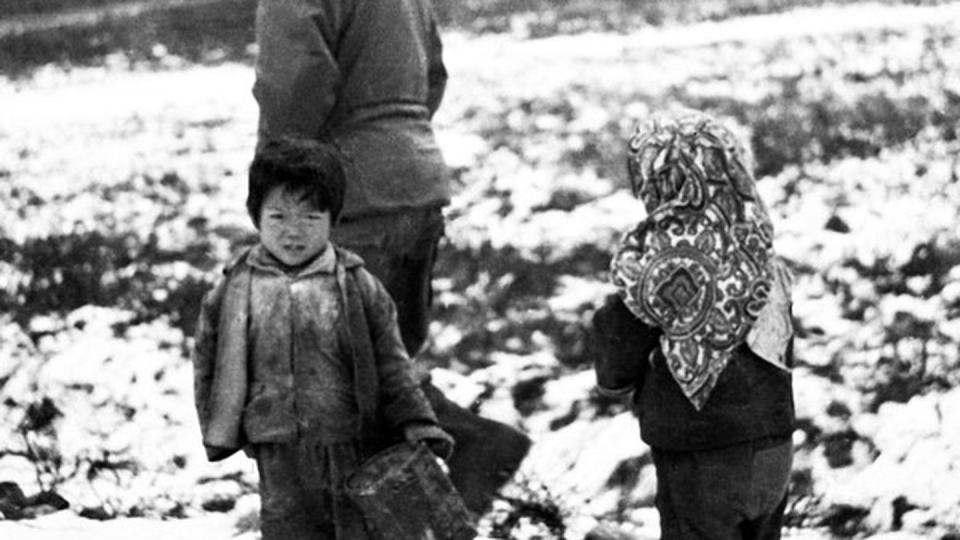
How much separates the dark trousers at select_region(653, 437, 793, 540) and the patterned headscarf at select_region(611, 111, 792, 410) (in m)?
0.16

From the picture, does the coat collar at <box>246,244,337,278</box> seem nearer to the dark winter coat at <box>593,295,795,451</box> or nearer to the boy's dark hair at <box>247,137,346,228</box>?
the boy's dark hair at <box>247,137,346,228</box>

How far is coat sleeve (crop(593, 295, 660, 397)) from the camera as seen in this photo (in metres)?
4.67

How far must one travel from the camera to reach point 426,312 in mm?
6469

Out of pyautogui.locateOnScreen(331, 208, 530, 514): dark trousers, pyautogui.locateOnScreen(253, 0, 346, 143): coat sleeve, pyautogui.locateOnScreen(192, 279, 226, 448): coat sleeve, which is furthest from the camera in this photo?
pyautogui.locateOnScreen(331, 208, 530, 514): dark trousers

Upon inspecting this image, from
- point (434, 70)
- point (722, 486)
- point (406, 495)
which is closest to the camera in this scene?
point (406, 495)

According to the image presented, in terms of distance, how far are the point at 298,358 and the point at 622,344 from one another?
74cm

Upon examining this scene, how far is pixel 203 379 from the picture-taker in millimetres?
4672

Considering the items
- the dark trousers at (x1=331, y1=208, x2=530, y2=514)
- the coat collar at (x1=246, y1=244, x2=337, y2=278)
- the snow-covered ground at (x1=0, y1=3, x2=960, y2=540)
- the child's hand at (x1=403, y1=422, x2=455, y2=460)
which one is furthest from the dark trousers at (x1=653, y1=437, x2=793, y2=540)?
the dark trousers at (x1=331, y1=208, x2=530, y2=514)

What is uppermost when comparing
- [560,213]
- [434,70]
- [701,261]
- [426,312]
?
[434,70]

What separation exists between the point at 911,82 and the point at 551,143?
253 cm

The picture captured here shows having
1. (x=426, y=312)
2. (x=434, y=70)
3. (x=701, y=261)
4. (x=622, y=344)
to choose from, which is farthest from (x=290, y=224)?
(x=434, y=70)

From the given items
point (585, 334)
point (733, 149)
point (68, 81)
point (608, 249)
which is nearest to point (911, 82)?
point (608, 249)

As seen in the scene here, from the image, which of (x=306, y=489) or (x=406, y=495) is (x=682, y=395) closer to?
(x=406, y=495)

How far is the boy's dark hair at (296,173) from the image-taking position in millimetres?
4586
